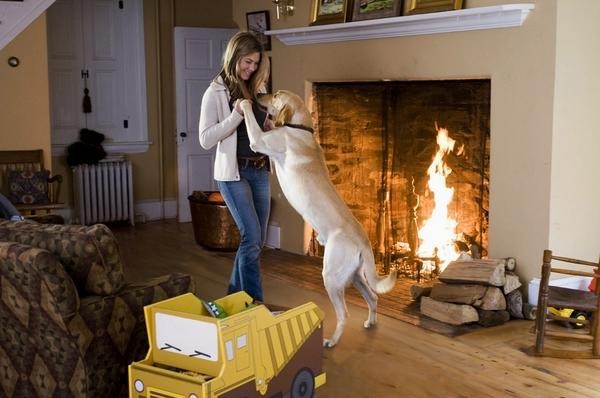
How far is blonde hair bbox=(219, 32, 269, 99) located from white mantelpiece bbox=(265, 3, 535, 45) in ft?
3.72

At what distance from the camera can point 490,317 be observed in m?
4.09

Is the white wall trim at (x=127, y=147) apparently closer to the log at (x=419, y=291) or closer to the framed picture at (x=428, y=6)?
the framed picture at (x=428, y=6)

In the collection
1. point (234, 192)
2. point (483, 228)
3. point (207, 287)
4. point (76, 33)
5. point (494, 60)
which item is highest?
point (76, 33)

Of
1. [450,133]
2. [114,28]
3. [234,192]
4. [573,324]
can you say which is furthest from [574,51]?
[114,28]

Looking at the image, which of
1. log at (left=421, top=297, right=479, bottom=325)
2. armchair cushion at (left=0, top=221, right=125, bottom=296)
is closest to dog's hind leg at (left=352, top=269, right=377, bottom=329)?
log at (left=421, top=297, right=479, bottom=325)

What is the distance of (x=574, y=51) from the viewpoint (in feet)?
13.4

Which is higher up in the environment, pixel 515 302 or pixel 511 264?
pixel 511 264

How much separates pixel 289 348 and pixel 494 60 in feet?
7.34

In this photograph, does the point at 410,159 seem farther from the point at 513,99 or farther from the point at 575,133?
the point at 575,133

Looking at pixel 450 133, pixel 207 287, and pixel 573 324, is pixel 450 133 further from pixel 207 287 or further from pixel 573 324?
pixel 207 287

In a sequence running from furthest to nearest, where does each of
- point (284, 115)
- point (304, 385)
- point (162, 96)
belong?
1. point (162, 96)
2. point (284, 115)
3. point (304, 385)

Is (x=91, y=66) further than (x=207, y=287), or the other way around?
(x=91, y=66)

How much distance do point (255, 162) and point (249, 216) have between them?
Result: 275 mm

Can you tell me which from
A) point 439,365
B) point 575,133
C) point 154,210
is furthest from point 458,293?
point 154,210
